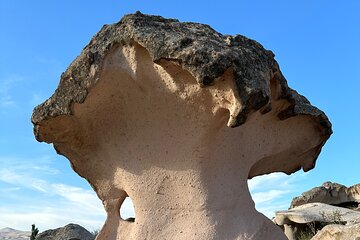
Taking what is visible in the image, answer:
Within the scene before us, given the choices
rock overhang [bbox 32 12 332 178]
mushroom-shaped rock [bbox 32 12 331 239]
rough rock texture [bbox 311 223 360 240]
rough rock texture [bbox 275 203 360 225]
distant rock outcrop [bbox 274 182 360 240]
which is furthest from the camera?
rough rock texture [bbox 275 203 360 225]

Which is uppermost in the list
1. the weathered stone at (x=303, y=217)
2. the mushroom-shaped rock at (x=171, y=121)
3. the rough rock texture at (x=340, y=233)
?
the weathered stone at (x=303, y=217)

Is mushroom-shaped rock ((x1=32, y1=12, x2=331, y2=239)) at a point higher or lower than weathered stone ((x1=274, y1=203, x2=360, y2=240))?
lower

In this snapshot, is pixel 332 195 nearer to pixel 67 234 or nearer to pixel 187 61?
pixel 67 234

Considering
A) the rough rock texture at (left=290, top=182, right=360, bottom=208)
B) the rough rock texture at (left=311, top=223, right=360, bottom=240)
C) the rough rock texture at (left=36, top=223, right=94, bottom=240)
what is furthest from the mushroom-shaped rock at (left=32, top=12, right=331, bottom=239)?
the rough rock texture at (left=290, top=182, right=360, bottom=208)

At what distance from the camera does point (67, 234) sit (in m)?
9.71

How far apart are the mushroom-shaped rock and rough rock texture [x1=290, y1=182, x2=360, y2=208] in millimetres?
11201

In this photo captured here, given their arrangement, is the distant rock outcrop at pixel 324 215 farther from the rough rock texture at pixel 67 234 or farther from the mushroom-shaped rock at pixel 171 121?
the rough rock texture at pixel 67 234

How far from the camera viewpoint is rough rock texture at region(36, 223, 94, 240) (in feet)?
31.5

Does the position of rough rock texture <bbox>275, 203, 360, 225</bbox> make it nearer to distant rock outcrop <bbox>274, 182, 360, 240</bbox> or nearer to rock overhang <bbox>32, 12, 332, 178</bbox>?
distant rock outcrop <bbox>274, 182, 360, 240</bbox>

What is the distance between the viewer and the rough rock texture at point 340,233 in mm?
4586

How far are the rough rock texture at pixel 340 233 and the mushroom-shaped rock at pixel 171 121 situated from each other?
613 mm

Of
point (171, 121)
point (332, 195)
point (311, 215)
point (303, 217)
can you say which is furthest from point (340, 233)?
point (332, 195)

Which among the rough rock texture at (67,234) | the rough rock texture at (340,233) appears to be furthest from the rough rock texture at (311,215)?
the rough rock texture at (340,233)

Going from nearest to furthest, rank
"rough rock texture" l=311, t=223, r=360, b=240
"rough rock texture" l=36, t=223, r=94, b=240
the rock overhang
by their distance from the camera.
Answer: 1. the rock overhang
2. "rough rock texture" l=311, t=223, r=360, b=240
3. "rough rock texture" l=36, t=223, r=94, b=240
